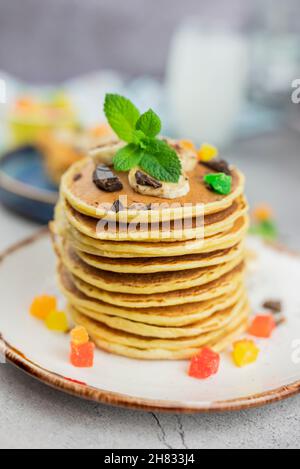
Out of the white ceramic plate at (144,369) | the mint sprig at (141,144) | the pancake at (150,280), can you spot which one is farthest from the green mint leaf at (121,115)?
the white ceramic plate at (144,369)

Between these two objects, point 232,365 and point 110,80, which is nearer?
point 232,365

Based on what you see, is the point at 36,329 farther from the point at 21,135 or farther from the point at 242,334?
the point at 21,135

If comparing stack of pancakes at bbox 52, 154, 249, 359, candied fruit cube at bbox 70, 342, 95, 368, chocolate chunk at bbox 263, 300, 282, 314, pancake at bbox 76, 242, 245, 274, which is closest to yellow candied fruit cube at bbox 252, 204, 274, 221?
chocolate chunk at bbox 263, 300, 282, 314

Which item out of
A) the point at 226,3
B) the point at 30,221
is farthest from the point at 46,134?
the point at 226,3

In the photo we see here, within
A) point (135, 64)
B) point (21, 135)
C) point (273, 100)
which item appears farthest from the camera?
point (135, 64)

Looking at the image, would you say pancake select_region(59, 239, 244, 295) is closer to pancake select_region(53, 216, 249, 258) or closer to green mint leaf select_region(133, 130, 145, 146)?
pancake select_region(53, 216, 249, 258)

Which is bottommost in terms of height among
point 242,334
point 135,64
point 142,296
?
point 135,64

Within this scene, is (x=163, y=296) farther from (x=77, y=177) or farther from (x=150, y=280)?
(x=77, y=177)

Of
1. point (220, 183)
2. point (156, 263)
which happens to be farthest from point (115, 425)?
point (220, 183)
